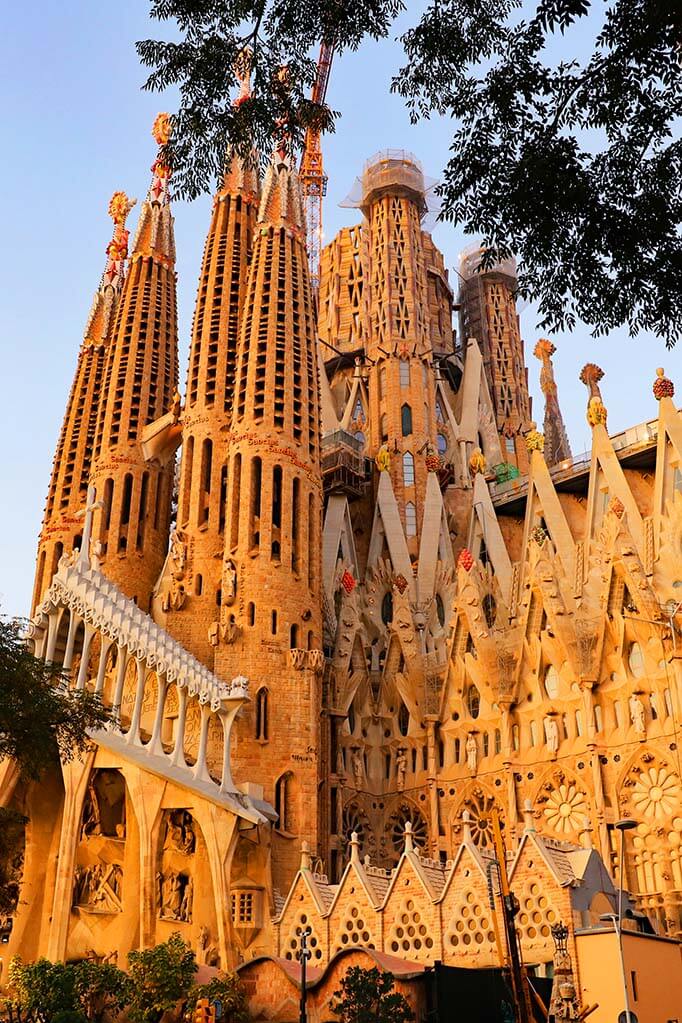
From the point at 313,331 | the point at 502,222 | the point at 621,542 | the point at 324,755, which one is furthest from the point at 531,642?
the point at 502,222

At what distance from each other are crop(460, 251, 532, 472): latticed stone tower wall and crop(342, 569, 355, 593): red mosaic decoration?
15874 mm

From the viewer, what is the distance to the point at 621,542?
31.2 meters

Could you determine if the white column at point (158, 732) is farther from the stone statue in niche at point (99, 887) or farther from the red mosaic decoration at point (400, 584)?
the red mosaic decoration at point (400, 584)

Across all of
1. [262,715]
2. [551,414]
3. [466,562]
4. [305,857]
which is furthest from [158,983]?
[551,414]

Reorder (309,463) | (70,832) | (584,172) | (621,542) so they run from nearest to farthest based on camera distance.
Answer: (584,172) < (70,832) < (621,542) < (309,463)

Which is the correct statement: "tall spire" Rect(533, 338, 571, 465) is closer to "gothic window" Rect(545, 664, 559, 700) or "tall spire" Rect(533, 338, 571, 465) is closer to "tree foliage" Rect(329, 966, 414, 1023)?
"gothic window" Rect(545, 664, 559, 700)

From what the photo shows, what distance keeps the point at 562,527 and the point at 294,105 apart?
29034 millimetres

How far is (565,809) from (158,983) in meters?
13.3

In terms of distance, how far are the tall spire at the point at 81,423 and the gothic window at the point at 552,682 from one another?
17.1m

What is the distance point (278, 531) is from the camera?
3241cm

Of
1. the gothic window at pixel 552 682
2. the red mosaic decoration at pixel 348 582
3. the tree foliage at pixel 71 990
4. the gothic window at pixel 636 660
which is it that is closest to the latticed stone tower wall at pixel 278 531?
the red mosaic decoration at pixel 348 582

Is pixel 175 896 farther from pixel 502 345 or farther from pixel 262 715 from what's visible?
pixel 502 345

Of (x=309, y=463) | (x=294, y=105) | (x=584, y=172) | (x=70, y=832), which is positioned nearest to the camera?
(x=584, y=172)

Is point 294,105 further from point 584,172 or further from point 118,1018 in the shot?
point 118,1018
